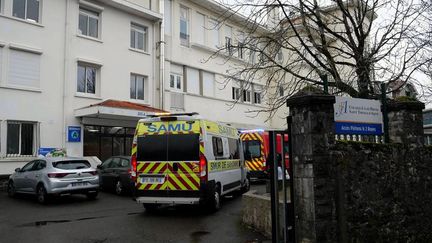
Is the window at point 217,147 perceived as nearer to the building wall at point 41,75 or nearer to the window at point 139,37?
the building wall at point 41,75

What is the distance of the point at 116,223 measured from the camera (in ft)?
34.4

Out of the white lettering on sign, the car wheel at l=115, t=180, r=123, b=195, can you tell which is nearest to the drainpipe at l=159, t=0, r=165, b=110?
the car wheel at l=115, t=180, r=123, b=195

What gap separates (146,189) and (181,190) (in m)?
0.98

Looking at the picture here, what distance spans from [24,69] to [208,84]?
41.6 ft

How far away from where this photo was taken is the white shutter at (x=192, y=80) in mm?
27203

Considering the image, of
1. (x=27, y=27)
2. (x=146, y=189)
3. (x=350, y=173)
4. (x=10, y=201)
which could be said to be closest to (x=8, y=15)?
(x=27, y=27)

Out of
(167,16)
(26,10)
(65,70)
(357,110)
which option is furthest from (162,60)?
(357,110)

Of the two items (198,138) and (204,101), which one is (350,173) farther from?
(204,101)

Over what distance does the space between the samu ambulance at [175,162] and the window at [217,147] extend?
97mm

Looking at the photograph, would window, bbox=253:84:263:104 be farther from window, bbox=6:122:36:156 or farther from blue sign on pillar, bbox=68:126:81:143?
window, bbox=6:122:36:156

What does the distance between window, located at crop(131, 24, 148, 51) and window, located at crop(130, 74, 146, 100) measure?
1747 mm

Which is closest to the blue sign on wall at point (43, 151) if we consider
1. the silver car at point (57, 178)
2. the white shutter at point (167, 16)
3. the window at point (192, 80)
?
the silver car at point (57, 178)

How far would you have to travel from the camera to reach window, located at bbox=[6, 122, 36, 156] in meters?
18.2

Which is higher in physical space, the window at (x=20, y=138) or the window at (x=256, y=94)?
the window at (x=256, y=94)
